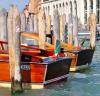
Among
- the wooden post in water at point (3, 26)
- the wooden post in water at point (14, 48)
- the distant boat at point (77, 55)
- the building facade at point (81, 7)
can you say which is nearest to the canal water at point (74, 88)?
the wooden post in water at point (14, 48)

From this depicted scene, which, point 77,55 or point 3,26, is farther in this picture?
point 77,55

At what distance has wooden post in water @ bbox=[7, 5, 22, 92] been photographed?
46.1ft

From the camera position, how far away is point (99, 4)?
74062mm

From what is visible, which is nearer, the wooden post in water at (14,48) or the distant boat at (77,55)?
the wooden post in water at (14,48)

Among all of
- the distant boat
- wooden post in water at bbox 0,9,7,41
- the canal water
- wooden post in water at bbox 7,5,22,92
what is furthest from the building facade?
wooden post in water at bbox 7,5,22,92

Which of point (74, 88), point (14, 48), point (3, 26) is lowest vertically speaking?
point (74, 88)

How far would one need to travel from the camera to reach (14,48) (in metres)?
14.2

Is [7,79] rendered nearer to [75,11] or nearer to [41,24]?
[41,24]

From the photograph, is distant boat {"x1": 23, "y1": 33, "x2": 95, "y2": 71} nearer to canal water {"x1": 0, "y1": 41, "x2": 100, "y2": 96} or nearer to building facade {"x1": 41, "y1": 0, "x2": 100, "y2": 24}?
canal water {"x1": 0, "y1": 41, "x2": 100, "y2": 96}

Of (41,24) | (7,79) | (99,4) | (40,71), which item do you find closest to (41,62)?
(40,71)

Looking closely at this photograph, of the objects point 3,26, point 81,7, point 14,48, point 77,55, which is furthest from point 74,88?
point 81,7

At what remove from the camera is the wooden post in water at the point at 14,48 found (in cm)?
1406

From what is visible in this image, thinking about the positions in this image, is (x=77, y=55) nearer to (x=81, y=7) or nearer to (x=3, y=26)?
(x=3, y=26)

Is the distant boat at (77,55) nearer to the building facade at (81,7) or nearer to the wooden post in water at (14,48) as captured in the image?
the wooden post in water at (14,48)
